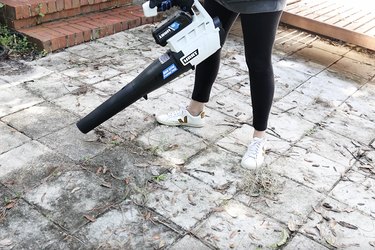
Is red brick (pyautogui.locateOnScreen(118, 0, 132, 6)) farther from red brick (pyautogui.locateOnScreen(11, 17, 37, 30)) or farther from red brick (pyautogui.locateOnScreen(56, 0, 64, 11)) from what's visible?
red brick (pyautogui.locateOnScreen(11, 17, 37, 30))

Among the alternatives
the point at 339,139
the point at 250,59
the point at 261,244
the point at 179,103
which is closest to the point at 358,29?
the point at 339,139

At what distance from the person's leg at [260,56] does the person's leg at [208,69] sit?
0.71ft

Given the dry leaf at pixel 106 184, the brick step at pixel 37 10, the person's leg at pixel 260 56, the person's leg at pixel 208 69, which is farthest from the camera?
the brick step at pixel 37 10

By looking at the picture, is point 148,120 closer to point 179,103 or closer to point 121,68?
point 179,103

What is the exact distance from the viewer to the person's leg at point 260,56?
213 centimetres

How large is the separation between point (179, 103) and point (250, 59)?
963 mm

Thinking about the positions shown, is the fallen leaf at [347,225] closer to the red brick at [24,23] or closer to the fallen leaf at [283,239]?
the fallen leaf at [283,239]

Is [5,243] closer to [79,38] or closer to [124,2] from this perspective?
[79,38]

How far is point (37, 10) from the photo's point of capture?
3.91m

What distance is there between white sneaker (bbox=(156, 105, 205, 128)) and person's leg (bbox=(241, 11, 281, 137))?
43cm

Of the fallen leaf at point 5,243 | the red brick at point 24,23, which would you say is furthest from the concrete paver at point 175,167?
the red brick at point 24,23

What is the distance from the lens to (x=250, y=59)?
2283 mm

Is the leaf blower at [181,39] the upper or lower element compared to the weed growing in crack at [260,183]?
upper

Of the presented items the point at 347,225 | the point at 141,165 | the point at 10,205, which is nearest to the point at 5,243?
the point at 10,205
